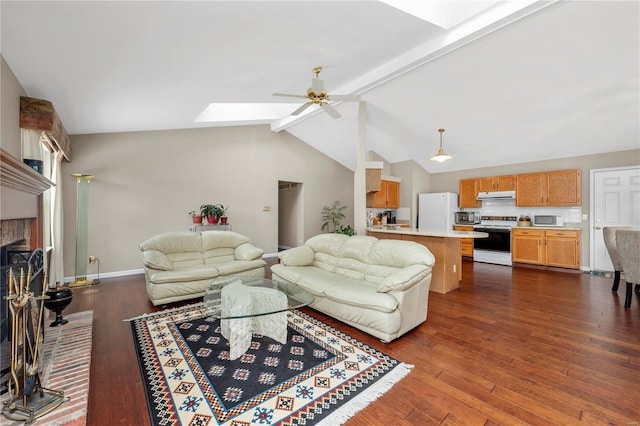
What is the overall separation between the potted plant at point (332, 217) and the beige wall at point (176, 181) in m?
0.28

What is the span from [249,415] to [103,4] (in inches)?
108

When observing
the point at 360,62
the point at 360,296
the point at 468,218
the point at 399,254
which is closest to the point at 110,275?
the point at 360,296

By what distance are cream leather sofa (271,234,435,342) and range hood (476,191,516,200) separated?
15.0ft

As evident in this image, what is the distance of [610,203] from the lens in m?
5.23

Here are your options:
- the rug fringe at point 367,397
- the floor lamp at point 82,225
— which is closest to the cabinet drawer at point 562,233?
the rug fringe at point 367,397

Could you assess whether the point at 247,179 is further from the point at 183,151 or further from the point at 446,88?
the point at 446,88

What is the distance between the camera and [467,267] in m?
6.01

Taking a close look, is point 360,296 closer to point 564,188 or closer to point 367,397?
point 367,397

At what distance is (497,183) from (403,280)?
538 cm

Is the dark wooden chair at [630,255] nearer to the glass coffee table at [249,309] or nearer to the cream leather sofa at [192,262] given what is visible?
the glass coffee table at [249,309]

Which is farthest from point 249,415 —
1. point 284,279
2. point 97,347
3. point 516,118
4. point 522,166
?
point 522,166

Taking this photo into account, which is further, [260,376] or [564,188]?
[564,188]

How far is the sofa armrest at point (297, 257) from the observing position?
3857 mm

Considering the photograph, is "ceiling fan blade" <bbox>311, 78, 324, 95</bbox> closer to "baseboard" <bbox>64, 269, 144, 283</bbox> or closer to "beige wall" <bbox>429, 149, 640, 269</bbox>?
"baseboard" <bbox>64, 269, 144, 283</bbox>
